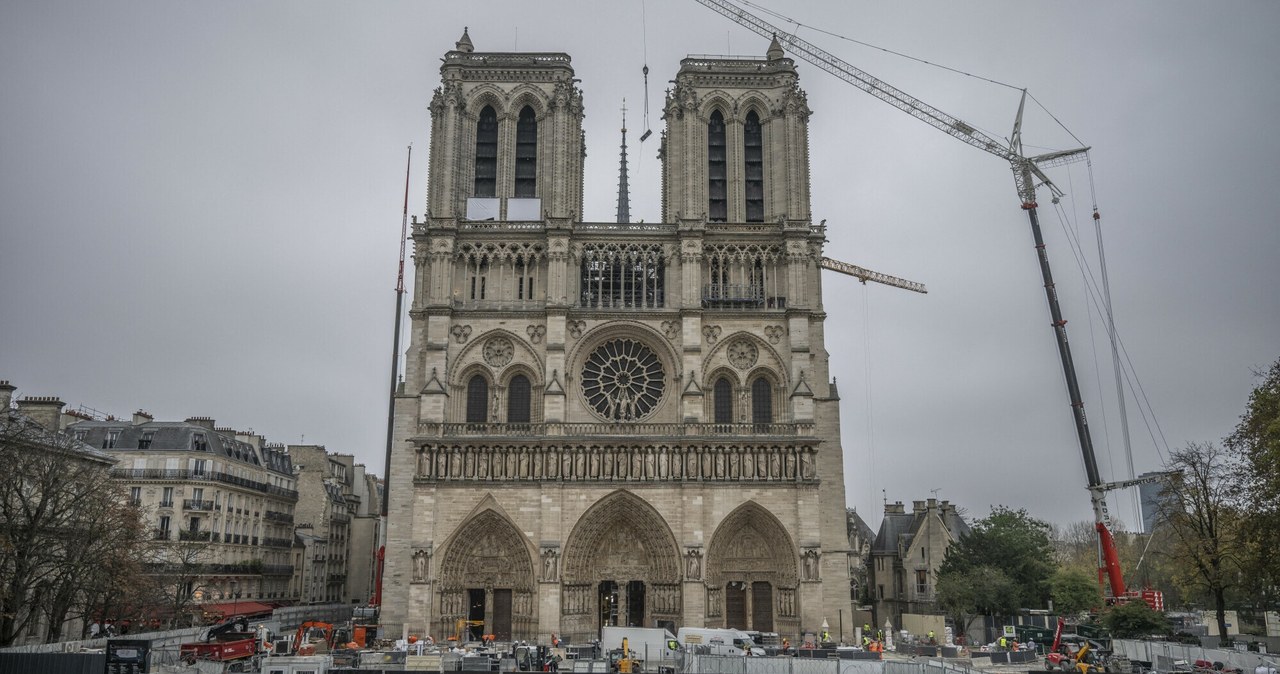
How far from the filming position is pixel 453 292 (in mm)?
42094

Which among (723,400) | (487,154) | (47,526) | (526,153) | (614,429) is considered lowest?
(47,526)

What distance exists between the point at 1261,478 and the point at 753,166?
78.1ft

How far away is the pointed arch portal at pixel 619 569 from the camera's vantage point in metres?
39.0

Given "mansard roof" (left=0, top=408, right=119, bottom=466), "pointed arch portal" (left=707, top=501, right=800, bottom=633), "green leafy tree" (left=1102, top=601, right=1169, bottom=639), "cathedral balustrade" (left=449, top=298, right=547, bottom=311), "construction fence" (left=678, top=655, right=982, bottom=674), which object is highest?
"cathedral balustrade" (left=449, top=298, right=547, bottom=311)

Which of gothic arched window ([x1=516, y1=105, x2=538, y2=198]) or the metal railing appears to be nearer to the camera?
gothic arched window ([x1=516, y1=105, x2=538, y2=198])

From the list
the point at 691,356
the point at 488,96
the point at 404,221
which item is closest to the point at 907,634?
the point at 691,356

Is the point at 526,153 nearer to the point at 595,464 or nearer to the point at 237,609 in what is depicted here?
the point at 595,464

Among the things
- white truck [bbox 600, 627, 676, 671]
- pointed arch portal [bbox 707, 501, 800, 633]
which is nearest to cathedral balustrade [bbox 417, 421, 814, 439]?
pointed arch portal [bbox 707, 501, 800, 633]

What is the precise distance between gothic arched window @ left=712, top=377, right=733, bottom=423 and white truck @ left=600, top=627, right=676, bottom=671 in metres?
12.6

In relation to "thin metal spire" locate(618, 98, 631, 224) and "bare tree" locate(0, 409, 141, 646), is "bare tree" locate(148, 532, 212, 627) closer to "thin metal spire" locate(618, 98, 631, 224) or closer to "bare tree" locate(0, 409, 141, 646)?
"bare tree" locate(0, 409, 141, 646)

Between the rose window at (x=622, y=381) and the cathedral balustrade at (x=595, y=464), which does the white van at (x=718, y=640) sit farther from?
the rose window at (x=622, y=381)

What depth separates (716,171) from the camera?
45.4 meters

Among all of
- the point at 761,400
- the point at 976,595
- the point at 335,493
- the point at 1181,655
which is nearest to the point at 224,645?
the point at 761,400

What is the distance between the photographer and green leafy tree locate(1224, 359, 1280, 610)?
2889 cm
